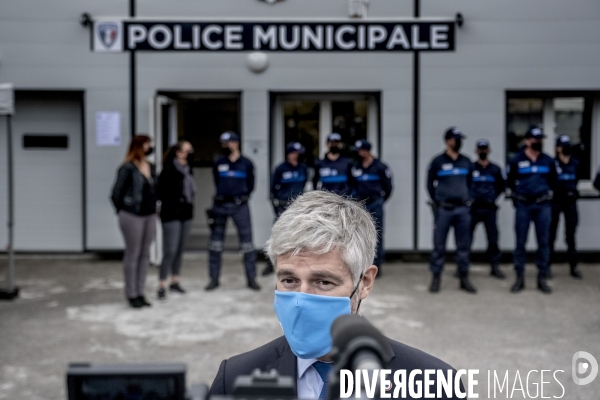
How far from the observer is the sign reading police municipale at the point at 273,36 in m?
10.5

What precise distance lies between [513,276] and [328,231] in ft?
27.1

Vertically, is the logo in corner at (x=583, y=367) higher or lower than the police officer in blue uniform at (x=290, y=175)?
lower

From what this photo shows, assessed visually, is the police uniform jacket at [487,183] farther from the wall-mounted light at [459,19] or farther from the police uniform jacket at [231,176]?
the police uniform jacket at [231,176]

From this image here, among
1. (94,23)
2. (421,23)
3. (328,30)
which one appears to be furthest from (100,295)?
(421,23)

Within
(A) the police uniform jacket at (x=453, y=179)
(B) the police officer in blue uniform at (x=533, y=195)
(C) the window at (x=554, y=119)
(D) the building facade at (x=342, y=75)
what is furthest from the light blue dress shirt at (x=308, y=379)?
(C) the window at (x=554, y=119)

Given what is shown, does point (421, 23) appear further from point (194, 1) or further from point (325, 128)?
point (194, 1)

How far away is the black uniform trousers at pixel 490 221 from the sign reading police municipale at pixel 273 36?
2.81 metres

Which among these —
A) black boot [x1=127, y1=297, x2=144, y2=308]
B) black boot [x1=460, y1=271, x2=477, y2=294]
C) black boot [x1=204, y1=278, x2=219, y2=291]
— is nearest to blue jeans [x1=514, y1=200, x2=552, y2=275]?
black boot [x1=460, y1=271, x2=477, y2=294]

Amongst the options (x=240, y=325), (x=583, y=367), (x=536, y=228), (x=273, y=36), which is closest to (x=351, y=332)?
(x=583, y=367)

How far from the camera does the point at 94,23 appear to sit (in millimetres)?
10562

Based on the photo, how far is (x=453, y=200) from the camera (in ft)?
26.9

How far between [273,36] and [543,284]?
18.1 feet

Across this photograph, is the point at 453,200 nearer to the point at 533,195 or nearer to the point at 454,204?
the point at 454,204

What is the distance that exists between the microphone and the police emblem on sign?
34.3 ft
